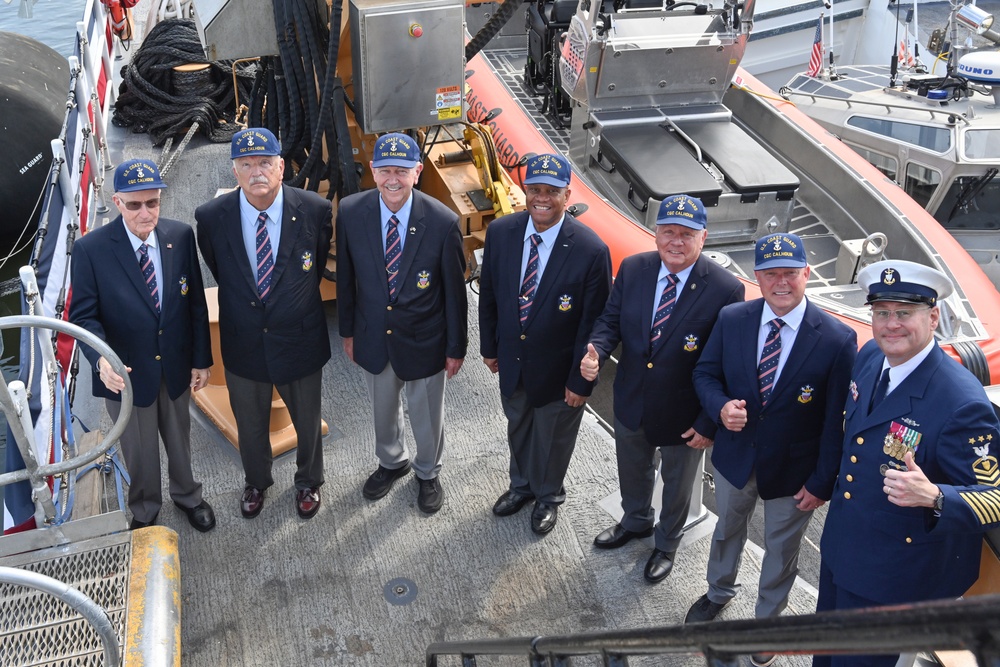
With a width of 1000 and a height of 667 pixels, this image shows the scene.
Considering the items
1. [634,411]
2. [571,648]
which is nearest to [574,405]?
[634,411]

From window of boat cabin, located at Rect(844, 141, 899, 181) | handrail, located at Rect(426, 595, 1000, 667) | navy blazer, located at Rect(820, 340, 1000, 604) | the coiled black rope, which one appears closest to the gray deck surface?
navy blazer, located at Rect(820, 340, 1000, 604)

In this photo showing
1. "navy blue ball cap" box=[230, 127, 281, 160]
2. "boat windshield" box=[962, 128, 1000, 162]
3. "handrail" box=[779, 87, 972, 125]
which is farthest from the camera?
"handrail" box=[779, 87, 972, 125]

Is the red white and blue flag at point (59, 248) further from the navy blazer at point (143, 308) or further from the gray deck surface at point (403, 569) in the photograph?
the gray deck surface at point (403, 569)

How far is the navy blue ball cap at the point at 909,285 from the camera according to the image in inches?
101

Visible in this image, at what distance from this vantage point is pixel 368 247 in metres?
3.78

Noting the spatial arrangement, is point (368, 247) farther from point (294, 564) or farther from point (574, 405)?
point (294, 564)

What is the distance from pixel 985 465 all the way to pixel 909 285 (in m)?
0.55

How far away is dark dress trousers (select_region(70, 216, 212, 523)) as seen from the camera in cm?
345

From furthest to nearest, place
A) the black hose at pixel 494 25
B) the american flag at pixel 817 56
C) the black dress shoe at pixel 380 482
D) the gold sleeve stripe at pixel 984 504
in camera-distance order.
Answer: the american flag at pixel 817 56
the black hose at pixel 494 25
the black dress shoe at pixel 380 482
the gold sleeve stripe at pixel 984 504

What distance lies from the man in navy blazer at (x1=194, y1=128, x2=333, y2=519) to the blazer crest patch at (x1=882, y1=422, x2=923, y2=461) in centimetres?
230

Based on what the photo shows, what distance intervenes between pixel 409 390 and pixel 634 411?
1.06 meters

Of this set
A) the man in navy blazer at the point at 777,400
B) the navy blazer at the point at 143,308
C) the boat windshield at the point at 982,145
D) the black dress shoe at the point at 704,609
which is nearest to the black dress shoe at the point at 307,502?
the navy blazer at the point at 143,308

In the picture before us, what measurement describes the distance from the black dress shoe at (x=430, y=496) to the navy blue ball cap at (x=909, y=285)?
89.3 inches

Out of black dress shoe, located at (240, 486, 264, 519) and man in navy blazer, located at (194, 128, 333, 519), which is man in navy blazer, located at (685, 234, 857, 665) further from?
black dress shoe, located at (240, 486, 264, 519)
